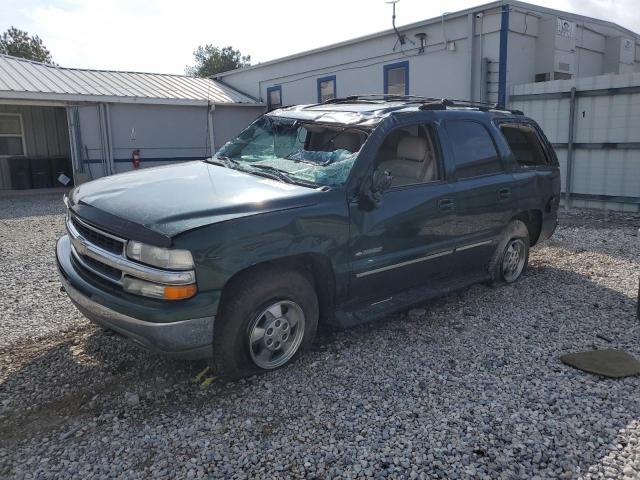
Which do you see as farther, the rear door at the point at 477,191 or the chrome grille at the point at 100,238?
the rear door at the point at 477,191

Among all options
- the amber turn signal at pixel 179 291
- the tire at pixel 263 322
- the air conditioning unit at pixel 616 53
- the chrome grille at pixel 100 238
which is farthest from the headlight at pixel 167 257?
the air conditioning unit at pixel 616 53

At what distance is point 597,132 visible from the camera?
34.0 feet

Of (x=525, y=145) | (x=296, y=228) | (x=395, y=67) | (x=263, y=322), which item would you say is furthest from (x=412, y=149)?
(x=395, y=67)

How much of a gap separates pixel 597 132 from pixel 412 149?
7532mm

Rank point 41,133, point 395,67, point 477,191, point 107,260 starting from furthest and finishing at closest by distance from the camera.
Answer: point 41,133, point 395,67, point 477,191, point 107,260

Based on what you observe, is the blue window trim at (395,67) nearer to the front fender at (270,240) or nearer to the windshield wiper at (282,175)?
the windshield wiper at (282,175)

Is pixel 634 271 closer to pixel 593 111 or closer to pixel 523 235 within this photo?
pixel 523 235

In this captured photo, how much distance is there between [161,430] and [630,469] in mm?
2588

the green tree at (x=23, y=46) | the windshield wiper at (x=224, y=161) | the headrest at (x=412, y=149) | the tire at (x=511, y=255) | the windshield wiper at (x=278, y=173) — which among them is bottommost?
the tire at (x=511, y=255)

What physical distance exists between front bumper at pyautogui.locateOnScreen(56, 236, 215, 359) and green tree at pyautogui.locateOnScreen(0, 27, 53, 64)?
51.8 m

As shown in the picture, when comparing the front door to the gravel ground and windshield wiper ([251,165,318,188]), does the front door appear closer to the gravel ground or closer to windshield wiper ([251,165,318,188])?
windshield wiper ([251,165,318,188])

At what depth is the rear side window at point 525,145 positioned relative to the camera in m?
5.66

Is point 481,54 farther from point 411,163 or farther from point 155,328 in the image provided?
point 155,328

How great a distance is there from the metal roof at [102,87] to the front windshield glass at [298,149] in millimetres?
11669
